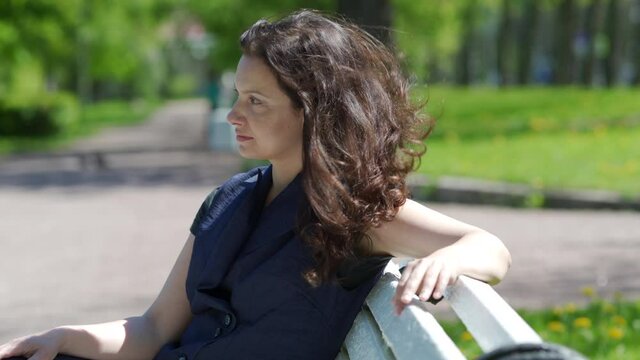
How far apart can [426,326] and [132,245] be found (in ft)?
29.2

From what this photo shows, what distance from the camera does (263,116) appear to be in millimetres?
2666

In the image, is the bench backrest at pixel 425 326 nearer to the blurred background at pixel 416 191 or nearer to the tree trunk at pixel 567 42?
the blurred background at pixel 416 191

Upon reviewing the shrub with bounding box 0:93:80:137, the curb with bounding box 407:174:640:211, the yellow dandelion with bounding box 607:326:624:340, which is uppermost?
the yellow dandelion with bounding box 607:326:624:340

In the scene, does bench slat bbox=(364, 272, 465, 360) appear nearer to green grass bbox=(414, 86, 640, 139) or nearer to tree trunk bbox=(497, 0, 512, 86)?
green grass bbox=(414, 86, 640, 139)

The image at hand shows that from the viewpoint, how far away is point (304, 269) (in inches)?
102

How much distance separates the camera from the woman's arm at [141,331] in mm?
2830

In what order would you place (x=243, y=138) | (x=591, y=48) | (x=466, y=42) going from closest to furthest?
(x=243, y=138), (x=591, y=48), (x=466, y=42)

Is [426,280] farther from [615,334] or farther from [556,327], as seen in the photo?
[556,327]

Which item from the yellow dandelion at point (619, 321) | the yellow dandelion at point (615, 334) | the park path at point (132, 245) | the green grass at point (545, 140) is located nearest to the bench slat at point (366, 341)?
the yellow dandelion at point (615, 334)

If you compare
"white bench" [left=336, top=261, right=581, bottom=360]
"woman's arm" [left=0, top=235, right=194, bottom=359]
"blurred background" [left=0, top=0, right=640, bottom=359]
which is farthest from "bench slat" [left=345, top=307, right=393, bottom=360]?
"blurred background" [left=0, top=0, right=640, bottom=359]

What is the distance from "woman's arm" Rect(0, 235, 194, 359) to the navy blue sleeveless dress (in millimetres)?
154

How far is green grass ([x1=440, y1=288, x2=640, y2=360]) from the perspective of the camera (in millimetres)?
5762

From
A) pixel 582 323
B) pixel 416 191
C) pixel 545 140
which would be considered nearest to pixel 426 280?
pixel 582 323

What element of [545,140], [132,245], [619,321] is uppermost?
[619,321]
